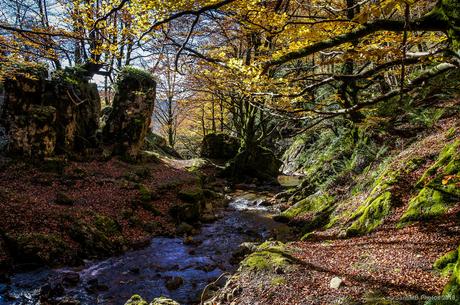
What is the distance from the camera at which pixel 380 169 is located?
962cm

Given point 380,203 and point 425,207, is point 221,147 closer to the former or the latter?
point 380,203

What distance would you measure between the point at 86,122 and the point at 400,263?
1628 centimetres

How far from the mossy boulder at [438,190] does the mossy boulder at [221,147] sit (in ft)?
59.5

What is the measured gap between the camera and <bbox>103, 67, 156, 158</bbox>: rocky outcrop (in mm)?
17453

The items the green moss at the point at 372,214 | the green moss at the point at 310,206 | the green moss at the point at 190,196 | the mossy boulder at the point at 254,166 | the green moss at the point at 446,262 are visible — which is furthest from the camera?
the mossy boulder at the point at 254,166

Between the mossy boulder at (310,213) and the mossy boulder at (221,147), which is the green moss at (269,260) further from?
the mossy boulder at (221,147)

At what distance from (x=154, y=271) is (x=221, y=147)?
1696 cm

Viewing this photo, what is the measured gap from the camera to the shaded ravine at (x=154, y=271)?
22.9ft

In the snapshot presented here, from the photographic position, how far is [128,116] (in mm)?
17609

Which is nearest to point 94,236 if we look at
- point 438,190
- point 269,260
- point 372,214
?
point 269,260

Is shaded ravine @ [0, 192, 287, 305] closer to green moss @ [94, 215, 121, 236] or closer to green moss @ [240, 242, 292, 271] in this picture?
green moss @ [94, 215, 121, 236]

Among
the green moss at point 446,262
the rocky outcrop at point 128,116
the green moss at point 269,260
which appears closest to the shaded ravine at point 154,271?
the green moss at point 269,260

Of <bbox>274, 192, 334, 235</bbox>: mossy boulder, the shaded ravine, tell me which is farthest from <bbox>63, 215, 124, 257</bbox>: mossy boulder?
<bbox>274, 192, 334, 235</bbox>: mossy boulder

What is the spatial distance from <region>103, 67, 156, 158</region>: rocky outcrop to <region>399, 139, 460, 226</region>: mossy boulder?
14.4 metres
